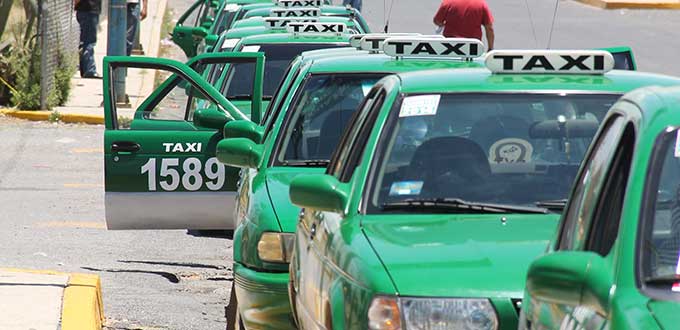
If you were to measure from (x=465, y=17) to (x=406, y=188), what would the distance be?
12.3 m

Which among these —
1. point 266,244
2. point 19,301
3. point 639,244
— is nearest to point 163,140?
point 19,301

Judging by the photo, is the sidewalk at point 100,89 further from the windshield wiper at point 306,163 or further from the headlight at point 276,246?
the headlight at point 276,246

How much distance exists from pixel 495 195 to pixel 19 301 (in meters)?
3.40

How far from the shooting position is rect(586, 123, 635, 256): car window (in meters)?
4.14

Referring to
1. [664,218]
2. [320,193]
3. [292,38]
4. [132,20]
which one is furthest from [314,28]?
[132,20]

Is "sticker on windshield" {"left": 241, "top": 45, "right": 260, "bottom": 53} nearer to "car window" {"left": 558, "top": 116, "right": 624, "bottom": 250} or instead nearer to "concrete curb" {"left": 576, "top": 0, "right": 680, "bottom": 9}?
"car window" {"left": 558, "top": 116, "right": 624, "bottom": 250}

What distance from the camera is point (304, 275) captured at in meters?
6.38

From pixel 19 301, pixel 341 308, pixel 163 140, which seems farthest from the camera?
pixel 163 140

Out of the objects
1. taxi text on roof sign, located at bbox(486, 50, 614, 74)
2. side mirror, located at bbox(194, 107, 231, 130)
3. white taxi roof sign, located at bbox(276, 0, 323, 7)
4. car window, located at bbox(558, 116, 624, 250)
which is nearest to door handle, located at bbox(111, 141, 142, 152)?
side mirror, located at bbox(194, 107, 231, 130)

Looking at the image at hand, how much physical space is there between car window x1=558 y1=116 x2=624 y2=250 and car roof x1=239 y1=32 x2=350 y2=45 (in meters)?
7.64

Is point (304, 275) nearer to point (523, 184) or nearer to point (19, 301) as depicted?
point (523, 184)

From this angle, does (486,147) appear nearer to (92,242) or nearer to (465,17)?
(92,242)

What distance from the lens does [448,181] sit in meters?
6.22

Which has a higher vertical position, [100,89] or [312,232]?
[312,232]
